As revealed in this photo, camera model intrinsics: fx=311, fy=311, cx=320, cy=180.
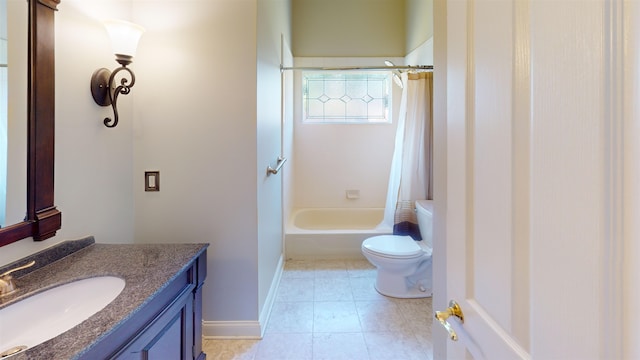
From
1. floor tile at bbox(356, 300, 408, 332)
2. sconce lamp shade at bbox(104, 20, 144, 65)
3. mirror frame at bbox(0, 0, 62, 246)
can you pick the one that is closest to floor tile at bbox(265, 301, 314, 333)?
floor tile at bbox(356, 300, 408, 332)

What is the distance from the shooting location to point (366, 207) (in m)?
3.90

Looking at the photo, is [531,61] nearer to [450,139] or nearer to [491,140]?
[491,140]

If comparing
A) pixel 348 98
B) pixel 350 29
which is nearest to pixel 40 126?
pixel 348 98

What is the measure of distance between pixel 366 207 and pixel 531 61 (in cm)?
347

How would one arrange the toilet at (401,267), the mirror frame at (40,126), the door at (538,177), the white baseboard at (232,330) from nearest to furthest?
1. the door at (538,177)
2. the mirror frame at (40,126)
3. the white baseboard at (232,330)
4. the toilet at (401,267)

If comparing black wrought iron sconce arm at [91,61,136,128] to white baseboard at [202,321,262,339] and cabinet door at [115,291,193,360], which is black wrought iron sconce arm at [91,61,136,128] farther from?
white baseboard at [202,321,262,339]

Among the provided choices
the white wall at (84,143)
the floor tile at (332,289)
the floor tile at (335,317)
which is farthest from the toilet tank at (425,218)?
the white wall at (84,143)

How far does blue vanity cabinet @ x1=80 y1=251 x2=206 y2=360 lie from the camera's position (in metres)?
0.88

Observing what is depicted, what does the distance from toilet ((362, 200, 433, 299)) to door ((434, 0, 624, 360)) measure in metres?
1.64

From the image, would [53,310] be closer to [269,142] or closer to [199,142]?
[199,142]

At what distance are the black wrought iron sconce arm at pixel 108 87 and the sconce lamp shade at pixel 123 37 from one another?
0.03m

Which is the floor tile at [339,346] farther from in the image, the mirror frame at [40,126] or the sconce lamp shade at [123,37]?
the sconce lamp shade at [123,37]

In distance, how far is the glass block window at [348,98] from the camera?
3883mm

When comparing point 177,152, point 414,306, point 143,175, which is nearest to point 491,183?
point 177,152
